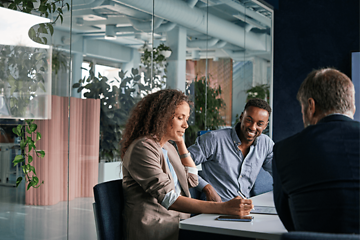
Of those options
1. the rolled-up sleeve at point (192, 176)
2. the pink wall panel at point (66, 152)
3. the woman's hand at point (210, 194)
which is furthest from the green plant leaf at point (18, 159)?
the woman's hand at point (210, 194)

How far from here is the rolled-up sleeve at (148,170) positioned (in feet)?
6.27

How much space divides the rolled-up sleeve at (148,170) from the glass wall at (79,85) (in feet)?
3.61

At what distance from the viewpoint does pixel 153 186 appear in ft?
6.26

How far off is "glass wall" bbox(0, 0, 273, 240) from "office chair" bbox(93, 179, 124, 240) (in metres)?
1.00

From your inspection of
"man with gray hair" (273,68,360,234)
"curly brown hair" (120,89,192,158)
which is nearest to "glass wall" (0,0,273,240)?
"curly brown hair" (120,89,192,158)

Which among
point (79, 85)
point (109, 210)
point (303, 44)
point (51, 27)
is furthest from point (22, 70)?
point (303, 44)

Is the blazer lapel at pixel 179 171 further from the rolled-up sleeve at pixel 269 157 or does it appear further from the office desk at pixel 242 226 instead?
the rolled-up sleeve at pixel 269 157

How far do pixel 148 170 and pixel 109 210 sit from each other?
0.29 metres

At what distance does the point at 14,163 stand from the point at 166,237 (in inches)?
51.0

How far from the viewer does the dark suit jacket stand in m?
1.39

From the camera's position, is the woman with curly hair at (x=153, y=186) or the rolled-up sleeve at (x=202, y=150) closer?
the woman with curly hair at (x=153, y=186)

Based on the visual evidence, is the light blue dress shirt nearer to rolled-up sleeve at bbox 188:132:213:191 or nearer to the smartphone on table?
rolled-up sleeve at bbox 188:132:213:191

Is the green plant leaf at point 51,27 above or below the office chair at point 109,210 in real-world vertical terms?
above

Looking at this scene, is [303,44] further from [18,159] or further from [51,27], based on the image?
[18,159]
